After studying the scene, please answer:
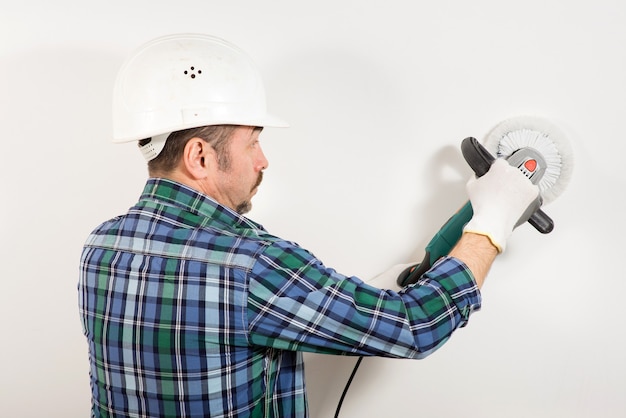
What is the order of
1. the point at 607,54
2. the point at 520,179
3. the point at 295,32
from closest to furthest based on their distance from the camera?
the point at 520,179 → the point at 607,54 → the point at 295,32

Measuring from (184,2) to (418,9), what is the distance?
0.51 meters

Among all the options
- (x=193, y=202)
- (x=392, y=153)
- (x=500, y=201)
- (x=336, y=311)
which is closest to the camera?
(x=336, y=311)

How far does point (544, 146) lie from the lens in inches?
48.3

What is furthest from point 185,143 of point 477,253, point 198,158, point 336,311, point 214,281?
point 477,253

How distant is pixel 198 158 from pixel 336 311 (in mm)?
340

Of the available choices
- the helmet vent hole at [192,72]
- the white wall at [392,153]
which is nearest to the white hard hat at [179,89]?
the helmet vent hole at [192,72]

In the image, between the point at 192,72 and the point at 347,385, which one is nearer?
the point at 192,72

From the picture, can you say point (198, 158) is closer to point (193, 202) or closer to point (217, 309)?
point (193, 202)

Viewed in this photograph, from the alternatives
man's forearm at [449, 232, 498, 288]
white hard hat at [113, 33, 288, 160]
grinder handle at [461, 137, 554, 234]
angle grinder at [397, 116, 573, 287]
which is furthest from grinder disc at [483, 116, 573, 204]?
white hard hat at [113, 33, 288, 160]

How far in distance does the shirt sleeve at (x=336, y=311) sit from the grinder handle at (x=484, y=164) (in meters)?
0.32

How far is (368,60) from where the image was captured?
1299 mm

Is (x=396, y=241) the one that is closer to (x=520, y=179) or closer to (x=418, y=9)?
(x=520, y=179)

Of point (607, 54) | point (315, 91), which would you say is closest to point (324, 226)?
point (315, 91)

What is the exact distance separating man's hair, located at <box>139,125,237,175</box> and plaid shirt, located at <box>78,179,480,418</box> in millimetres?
36
